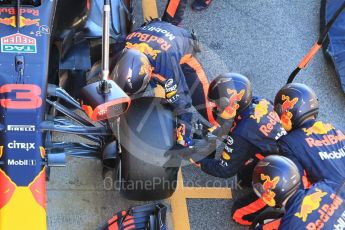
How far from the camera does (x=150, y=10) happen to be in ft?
18.6

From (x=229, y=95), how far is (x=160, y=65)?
520 mm

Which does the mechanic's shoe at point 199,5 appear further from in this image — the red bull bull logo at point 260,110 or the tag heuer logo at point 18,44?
the tag heuer logo at point 18,44

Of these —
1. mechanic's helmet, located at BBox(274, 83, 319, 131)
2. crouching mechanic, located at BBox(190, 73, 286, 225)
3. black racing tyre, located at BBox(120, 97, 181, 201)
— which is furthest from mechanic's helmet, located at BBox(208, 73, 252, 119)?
black racing tyre, located at BBox(120, 97, 181, 201)

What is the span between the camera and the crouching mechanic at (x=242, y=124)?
390 cm

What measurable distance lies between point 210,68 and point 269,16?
3.44 ft

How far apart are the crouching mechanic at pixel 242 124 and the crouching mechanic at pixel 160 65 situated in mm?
261

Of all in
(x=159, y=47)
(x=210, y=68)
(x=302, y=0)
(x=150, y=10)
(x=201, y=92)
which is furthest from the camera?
(x=302, y=0)

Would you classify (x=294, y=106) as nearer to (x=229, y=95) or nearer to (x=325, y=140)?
(x=325, y=140)

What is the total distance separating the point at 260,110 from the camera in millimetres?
3961

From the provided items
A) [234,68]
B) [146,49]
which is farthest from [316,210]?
[234,68]

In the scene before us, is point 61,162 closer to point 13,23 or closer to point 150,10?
point 13,23

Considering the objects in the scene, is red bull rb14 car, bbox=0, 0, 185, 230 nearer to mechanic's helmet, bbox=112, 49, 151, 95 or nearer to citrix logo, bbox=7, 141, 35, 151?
citrix logo, bbox=7, 141, 35, 151

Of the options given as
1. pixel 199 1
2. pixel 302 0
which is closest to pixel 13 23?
pixel 199 1

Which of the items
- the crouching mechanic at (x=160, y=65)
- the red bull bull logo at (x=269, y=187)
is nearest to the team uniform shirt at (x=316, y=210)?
the red bull bull logo at (x=269, y=187)
